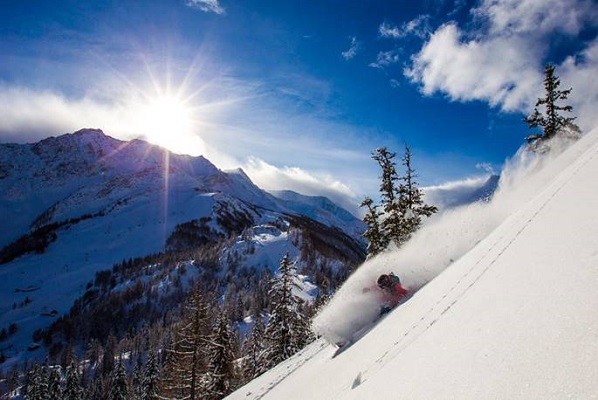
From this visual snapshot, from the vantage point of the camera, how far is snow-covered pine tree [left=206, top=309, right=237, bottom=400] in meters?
34.8

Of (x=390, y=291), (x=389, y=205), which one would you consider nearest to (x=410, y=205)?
(x=389, y=205)

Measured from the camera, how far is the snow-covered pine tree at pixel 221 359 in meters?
34.8

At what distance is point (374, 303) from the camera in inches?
577

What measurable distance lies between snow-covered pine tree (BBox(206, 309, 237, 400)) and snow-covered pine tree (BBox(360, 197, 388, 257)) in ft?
49.8

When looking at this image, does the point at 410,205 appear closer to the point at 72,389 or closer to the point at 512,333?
the point at 512,333

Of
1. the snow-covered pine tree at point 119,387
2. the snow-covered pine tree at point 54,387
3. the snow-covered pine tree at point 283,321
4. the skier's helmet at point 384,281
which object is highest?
the skier's helmet at point 384,281

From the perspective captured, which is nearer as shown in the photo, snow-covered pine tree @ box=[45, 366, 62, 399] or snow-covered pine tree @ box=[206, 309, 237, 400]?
snow-covered pine tree @ box=[206, 309, 237, 400]

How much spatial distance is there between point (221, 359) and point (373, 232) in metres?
18.2

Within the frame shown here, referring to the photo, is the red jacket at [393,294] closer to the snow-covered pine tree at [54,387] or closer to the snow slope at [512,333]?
the snow slope at [512,333]

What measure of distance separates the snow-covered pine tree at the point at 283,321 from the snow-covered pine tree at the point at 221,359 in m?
4.30

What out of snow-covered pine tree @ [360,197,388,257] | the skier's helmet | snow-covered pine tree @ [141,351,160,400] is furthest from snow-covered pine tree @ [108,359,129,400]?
the skier's helmet

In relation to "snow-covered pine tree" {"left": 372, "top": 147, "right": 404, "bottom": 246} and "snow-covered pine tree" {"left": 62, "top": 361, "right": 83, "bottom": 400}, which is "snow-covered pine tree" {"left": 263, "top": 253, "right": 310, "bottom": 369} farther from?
"snow-covered pine tree" {"left": 62, "top": 361, "right": 83, "bottom": 400}

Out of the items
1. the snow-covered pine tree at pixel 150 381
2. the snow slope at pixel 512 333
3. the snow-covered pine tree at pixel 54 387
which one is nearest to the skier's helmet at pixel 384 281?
the snow slope at pixel 512 333

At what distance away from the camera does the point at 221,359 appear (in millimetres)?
35312
